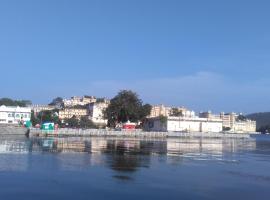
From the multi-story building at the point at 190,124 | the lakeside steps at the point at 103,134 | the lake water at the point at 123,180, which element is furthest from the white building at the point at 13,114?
the lake water at the point at 123,180

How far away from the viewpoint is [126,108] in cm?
13125

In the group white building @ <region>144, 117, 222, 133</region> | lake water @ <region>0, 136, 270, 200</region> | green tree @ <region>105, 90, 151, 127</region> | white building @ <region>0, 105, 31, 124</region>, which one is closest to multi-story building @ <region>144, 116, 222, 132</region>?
white building @ <region>144, 117, 222, 133</region>

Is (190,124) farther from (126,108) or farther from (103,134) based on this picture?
(103,134)

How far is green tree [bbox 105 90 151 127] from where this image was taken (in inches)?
5197

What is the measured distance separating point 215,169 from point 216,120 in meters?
129

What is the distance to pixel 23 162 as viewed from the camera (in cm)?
3381

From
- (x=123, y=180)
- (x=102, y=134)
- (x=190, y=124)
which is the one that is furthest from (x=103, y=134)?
→ (x=123, y=180)

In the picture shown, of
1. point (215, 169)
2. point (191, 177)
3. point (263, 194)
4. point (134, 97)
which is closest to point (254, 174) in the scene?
point (215, 169)

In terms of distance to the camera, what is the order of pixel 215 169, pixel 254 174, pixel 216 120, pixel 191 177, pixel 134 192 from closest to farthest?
pixel 134 192, pixel 191 177, pixel 254 174, pixel 215 169, pixel 216 120

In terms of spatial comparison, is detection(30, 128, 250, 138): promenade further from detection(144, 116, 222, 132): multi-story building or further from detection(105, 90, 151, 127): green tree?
detection(144, 116, 222, 132): multi-story building

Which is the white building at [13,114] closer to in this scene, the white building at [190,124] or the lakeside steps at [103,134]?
the lakeside steps at [103,134]

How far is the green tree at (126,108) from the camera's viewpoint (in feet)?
433

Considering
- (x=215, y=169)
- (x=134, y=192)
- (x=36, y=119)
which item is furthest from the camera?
(x=36, y=119)

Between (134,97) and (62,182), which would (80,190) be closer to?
(62,182)
